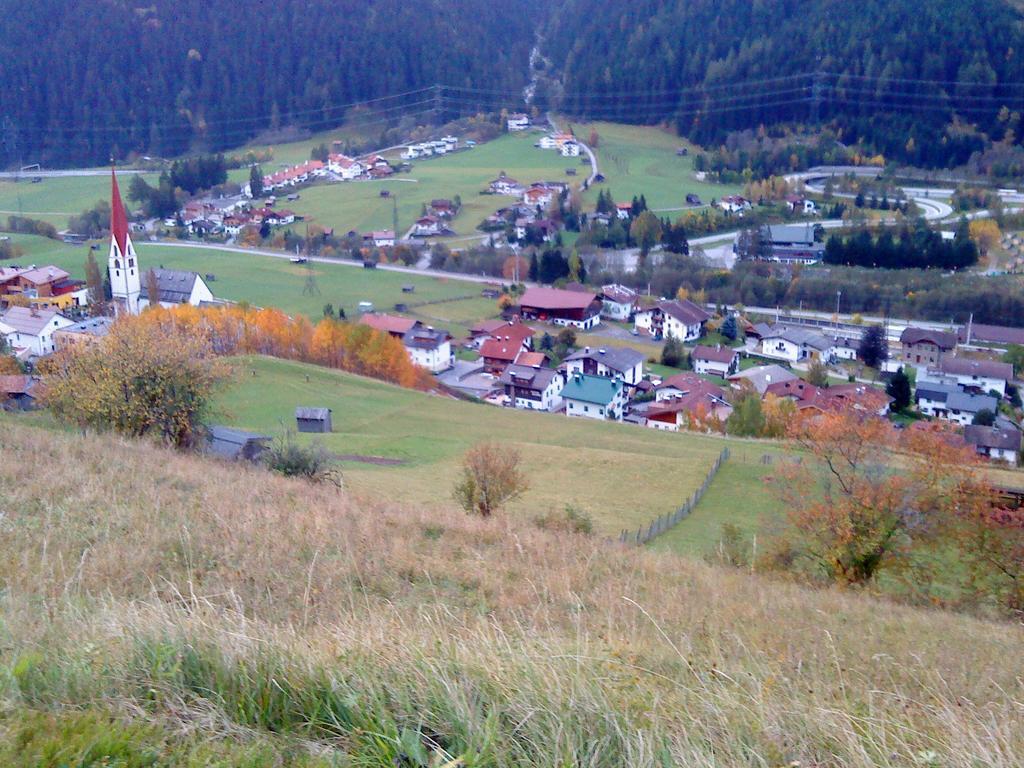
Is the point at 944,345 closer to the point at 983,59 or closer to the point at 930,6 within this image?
the point at 983,59

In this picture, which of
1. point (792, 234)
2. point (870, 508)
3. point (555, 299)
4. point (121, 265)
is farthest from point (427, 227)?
point (870, 508)

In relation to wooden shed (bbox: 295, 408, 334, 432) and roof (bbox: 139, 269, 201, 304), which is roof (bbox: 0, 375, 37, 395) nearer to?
wooden shed (bbox: 295, 408, 334, 432)

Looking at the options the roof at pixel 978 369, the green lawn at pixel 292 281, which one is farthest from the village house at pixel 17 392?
the roof at pixel 978 369

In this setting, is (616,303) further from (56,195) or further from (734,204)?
(56,195)

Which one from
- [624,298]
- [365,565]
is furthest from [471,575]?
[624,298]

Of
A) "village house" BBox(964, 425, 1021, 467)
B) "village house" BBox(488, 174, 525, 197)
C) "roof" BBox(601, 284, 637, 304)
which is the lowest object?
"village house" BBox(964, 425, 1021, 467)

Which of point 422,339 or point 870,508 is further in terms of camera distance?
point 422,339

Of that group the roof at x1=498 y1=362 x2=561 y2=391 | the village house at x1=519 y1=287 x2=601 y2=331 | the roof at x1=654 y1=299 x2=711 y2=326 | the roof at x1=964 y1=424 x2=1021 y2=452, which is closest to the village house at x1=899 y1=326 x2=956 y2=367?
the roof at x1=654 y1=299 x2=711 y2=326
